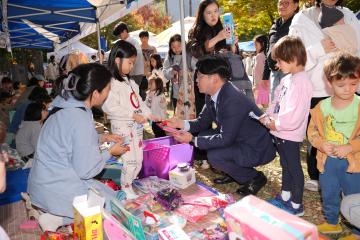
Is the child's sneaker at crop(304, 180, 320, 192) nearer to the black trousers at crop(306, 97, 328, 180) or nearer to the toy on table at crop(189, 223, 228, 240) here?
the black trousers at crop(306, 97, 328, 180)

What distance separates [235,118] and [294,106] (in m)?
0.66

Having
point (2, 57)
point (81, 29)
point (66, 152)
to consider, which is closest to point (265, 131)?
point (66, 152)

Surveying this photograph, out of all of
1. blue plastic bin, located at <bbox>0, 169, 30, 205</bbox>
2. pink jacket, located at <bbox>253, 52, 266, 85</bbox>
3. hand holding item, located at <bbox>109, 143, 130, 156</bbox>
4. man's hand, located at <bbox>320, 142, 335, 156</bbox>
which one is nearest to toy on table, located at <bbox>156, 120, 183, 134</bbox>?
hand holding item, located at <bbox>109, 143, 130, 156</bbox>

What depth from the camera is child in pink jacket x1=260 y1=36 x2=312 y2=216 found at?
100.0 inches

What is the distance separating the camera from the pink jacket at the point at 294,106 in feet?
8.29

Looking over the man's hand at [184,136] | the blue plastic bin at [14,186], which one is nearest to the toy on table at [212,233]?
the man's hand at [184,136]

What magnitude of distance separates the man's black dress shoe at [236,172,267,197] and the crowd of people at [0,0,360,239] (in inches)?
0.4

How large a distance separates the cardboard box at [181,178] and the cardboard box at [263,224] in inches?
70.1

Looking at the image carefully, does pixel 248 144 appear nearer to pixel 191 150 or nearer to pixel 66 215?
pixel 191 150

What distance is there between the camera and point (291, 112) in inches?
99.3

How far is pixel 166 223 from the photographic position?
262cm

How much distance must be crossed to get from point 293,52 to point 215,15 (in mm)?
1266

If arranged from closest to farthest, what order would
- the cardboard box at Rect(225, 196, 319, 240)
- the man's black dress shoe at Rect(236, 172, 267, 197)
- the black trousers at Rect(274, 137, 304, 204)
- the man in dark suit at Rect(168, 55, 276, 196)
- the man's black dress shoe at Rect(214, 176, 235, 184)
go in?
the cardboard box at Rect(225, 196, 319, 240) < the black trousers at Rect(274, 137, 304, 204) < the man in dark suit at Rect(168, 55, 276, 196) < the man's black dress shoe at Rect(236, 172, 267, 197) < the man's black dress shoe at Rect(214, 176, 235, 184)

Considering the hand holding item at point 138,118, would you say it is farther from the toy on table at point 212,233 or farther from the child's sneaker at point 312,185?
the child's sneaker at point 312,185
